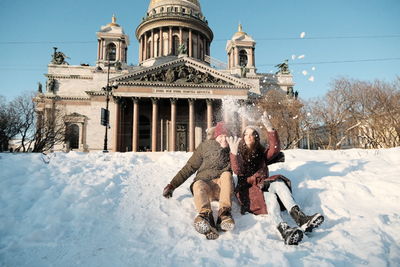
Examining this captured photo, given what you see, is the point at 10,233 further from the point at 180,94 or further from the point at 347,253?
the point at 180,94

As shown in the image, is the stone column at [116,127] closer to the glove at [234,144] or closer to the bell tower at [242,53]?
the bell tower at [242,53]

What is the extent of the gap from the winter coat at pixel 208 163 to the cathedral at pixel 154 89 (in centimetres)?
1709

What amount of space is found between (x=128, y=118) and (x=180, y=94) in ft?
22.4

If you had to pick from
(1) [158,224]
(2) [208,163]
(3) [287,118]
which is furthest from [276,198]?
(3) [287,118]

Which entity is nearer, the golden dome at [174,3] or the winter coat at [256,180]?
the winter coat at [256,180]

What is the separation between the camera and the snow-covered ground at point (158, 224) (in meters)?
2.81

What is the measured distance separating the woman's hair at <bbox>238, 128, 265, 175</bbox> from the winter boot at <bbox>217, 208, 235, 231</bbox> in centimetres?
92

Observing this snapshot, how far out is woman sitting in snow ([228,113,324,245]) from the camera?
12.2ft

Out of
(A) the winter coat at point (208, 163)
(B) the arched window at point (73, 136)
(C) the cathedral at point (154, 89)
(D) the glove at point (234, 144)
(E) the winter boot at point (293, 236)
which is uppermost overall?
(C) the cathedral at point (154, 89)

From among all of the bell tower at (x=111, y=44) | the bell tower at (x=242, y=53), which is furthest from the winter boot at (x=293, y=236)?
the bell tower at (x=111, y=44)

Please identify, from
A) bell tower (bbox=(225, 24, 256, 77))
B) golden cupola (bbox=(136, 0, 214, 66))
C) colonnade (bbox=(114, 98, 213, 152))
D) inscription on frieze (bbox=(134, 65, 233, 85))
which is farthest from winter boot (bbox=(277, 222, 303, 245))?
golden cupola (bbox=(136, 0, 214, 66))

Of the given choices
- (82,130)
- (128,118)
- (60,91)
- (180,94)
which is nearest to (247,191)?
(180,94)

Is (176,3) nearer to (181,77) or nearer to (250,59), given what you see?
(250,59)

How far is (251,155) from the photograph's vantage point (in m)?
4.16
